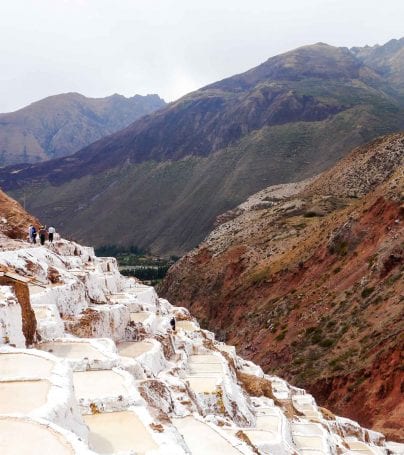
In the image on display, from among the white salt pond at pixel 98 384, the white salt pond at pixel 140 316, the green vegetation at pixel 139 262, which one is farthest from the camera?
the green vegetation at pixel 139 262

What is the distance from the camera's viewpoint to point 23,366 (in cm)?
994

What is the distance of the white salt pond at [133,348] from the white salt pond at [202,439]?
15.0 ft

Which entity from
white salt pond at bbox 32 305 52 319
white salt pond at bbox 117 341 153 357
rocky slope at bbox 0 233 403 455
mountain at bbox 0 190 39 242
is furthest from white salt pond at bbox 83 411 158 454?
mountain at bbox 0 190 39 242

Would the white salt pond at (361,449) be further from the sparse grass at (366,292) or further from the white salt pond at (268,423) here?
the sparse grass at (366,292)

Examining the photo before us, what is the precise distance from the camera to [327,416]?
2392cm

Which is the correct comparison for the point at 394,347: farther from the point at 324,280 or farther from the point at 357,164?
the point at 357,164

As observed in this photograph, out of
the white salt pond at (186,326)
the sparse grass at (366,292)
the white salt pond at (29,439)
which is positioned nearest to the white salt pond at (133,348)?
the white salt pond at (186,326)

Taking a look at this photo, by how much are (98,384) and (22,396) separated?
2.61 meters

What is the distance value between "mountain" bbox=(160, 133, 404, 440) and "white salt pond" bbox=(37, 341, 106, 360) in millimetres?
19518

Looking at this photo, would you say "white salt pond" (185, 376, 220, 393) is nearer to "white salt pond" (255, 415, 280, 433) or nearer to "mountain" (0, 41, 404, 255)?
"white salt pond" (255, 415, 280, 433)

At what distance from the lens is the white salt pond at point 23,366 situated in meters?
9.42

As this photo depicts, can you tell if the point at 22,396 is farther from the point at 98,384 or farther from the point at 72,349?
the point at 72,349

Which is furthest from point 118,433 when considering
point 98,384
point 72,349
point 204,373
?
point 204,373

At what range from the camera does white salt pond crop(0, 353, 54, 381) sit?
9.42m
